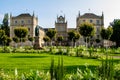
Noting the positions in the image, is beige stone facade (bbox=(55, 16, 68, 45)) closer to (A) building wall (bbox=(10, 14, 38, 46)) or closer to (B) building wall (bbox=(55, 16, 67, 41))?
(B) building wall (bbox=(55, 16, 67, 41))

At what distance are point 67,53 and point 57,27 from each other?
69026mm

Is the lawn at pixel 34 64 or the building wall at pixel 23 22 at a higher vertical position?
the building wall at pixel 23 22

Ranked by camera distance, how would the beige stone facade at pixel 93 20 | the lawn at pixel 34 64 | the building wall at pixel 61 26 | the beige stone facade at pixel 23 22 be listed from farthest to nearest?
the building wall at pixel 61 26, the beige stone facade at pixel 23 22, the beige stone facade at pixel 93 20, the lawn at pixel 34 64

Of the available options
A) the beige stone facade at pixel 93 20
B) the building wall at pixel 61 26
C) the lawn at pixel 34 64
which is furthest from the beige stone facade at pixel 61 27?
the lawn at pixel 34 64

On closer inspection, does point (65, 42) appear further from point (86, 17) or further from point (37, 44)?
point (37, 44)

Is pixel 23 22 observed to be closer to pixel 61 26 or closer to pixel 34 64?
pixel 61 26

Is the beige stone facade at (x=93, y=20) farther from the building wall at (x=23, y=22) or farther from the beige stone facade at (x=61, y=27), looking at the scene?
the building wall at (x=23, y=22)

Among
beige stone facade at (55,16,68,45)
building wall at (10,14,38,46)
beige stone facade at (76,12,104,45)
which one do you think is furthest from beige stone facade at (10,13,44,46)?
beige stone facade at (76,12,104,45)

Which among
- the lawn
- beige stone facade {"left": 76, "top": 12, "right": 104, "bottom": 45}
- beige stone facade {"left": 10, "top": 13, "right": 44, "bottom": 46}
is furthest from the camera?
beige stone facade {"left": 10, "top": 13, "right": 44, "bottom": 46}

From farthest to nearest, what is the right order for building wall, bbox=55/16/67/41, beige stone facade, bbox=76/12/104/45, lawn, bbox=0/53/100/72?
building wall, bbox=55/16/67/41
beige stone facade, bbox=76/12/104/45
lawn, bbox=0/53/100/72

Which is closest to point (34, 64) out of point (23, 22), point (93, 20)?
point (93, 20)

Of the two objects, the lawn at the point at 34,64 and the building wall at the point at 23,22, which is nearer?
the lawn at the point at 34,64

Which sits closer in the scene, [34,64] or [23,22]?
[34,64]

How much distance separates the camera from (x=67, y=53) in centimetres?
A: 2839
